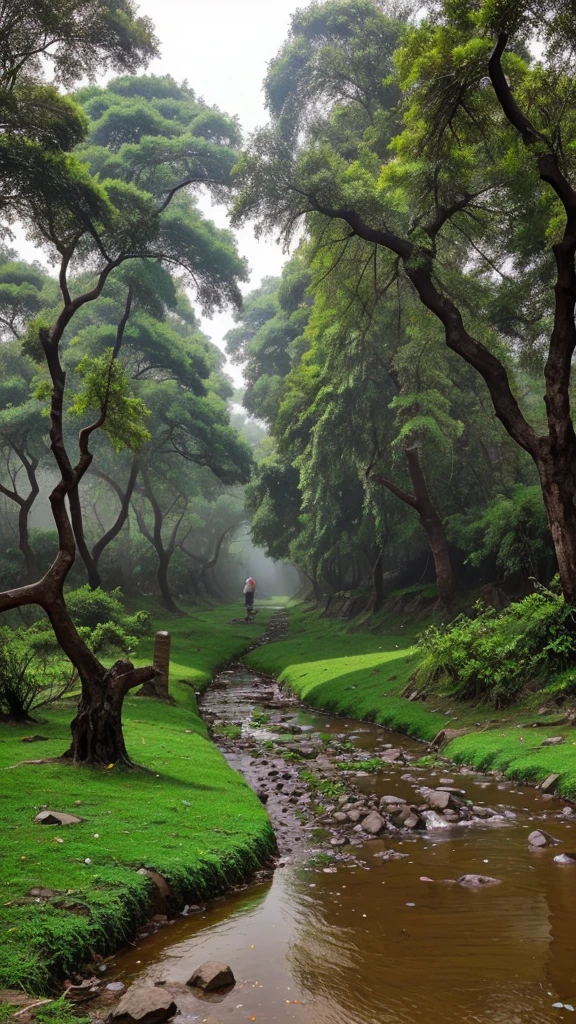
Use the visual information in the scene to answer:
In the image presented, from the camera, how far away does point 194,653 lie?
26562 mm

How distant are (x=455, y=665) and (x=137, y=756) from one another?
722 cm

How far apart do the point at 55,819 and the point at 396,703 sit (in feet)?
32.6

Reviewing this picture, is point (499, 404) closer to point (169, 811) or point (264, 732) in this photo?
point (264, 732)


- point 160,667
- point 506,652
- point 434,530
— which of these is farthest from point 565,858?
point 434,530

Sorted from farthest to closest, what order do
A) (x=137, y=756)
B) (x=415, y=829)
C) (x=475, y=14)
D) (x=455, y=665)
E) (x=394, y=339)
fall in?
1. (x=394, y=339)
2. (x=455, y=665)
3. (x=475, y=14)
4. (x=137, y=756)
5. (x=415, y=829)

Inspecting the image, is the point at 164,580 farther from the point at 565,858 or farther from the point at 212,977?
the point at 212,977

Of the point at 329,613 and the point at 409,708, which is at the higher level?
the point at 329,613

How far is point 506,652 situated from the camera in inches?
529

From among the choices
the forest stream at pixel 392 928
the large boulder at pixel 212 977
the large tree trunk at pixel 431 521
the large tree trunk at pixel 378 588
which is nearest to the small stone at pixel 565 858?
the forest stream at pixel 392 928

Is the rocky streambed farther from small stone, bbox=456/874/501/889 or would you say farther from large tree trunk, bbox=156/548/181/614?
large tree trunk, bbox=156/548/181/614

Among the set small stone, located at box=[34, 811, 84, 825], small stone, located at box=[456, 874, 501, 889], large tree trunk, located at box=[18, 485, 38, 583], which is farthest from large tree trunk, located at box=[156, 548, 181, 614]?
small stone, located at box=[456, 874, 501, 889]

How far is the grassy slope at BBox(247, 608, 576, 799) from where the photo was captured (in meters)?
10.6

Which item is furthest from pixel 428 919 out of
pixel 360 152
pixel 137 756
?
pixel 360 152

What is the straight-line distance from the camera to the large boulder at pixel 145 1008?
4246mm
